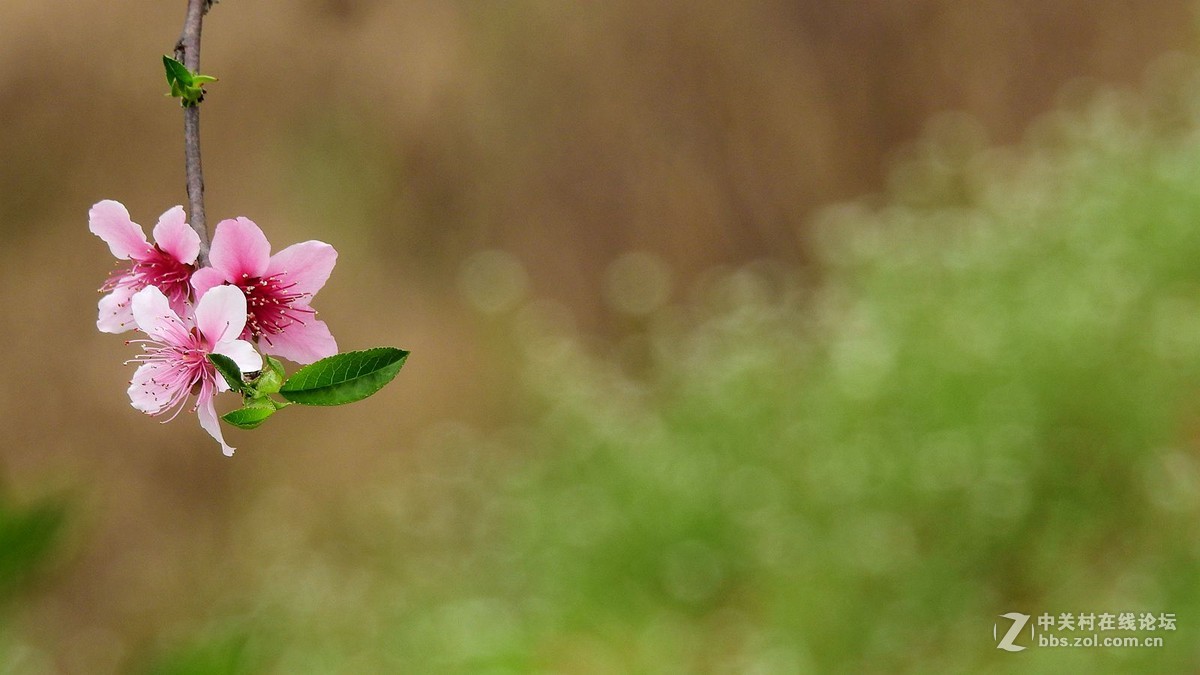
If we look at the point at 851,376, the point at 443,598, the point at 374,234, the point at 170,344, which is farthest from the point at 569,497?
the point at 170,344

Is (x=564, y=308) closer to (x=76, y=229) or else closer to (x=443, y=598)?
(x=443, y=598)

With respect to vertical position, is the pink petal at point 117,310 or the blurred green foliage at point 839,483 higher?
the blurred green foliage at point 839,483

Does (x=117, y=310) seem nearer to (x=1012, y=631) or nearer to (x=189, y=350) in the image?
(x=189, y=350)

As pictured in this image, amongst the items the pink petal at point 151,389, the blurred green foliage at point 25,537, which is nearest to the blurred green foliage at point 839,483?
the blurred green foliage at point 25,537

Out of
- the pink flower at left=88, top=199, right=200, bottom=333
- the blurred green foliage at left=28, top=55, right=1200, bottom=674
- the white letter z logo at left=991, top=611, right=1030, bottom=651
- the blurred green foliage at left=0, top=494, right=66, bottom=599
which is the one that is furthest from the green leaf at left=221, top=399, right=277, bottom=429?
the white letter z logo at left=991, top=611, right=1030, bottom=651

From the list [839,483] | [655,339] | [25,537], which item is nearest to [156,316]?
[25,537]

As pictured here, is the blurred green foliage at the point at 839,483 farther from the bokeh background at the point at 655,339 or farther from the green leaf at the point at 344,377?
the green leaf at the point at 344,377
